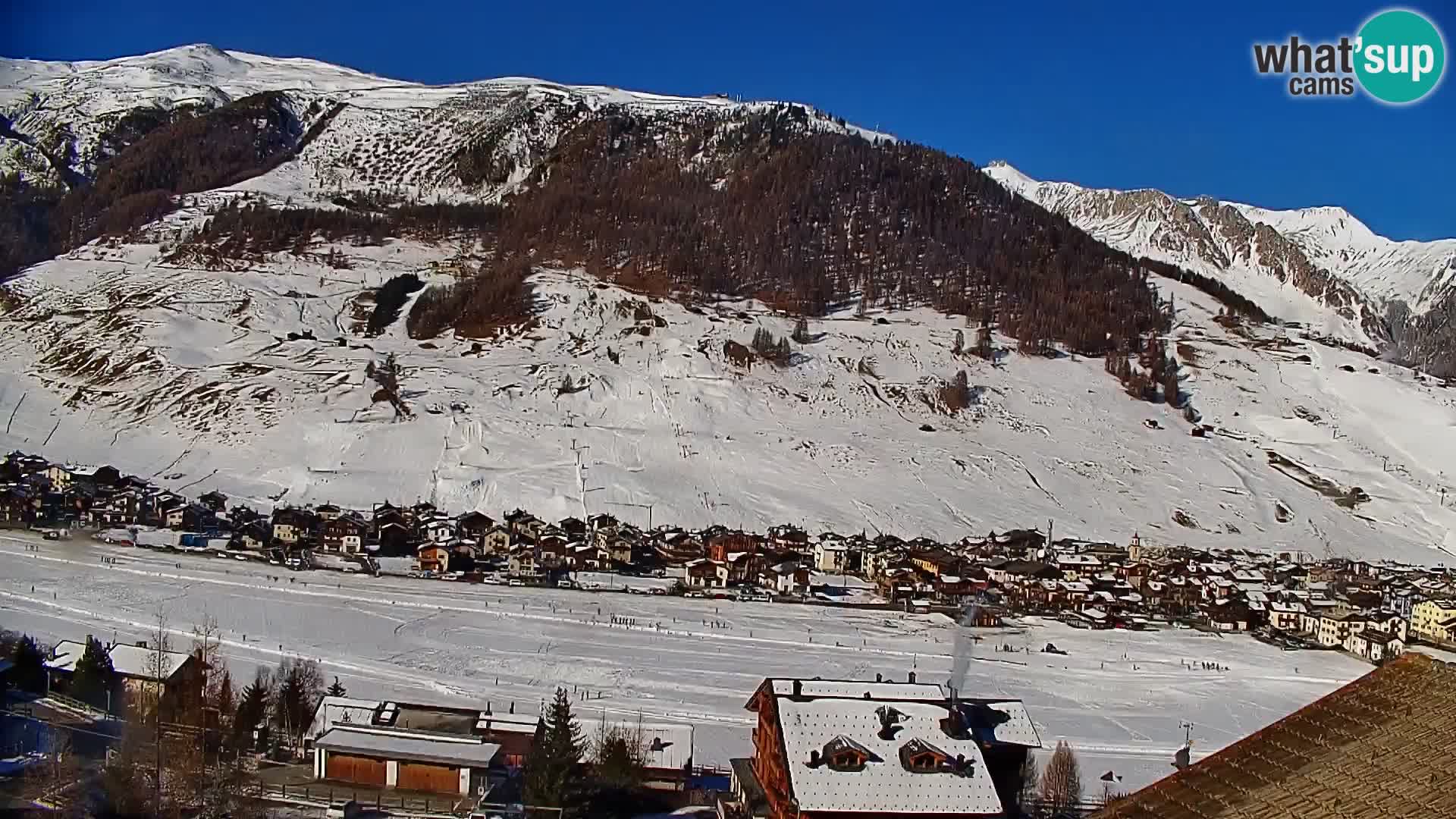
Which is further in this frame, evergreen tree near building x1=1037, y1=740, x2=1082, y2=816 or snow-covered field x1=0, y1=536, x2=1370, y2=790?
snow-covered field x1=0, y1=536, x2=1370, y2=790

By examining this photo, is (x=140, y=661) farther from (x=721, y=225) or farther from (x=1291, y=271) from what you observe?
(x=1291, y=271)

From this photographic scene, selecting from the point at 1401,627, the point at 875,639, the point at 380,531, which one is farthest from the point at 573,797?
the point at 1401,627

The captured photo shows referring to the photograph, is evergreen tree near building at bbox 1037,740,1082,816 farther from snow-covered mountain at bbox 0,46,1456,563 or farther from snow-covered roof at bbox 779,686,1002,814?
snow-covered mountain at bbox 0,46,1456,563

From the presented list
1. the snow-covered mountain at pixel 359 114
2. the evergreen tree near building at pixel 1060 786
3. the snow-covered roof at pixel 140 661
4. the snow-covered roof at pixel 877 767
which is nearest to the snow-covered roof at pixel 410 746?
the snow-covered roof at pixel 140 661

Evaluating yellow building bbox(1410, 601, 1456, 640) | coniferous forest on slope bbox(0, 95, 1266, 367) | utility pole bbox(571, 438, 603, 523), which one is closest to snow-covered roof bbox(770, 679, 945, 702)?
yellow building bbox(1410, 601, 1456, 640)

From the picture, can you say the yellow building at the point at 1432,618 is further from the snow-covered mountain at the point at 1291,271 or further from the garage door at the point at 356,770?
the snow-covered mountain at the point at 1291,271

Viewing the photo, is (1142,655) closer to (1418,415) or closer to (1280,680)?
(1280,680)

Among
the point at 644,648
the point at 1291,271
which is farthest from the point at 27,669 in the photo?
the point at 1291,271
